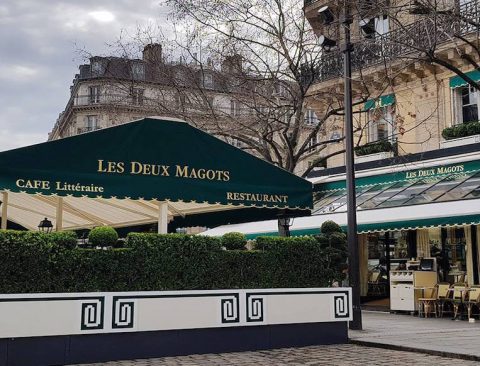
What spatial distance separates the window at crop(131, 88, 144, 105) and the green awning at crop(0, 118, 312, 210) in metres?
8.69

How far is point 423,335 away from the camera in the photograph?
11578 millimetres

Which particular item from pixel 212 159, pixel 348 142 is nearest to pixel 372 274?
pixel 348 142

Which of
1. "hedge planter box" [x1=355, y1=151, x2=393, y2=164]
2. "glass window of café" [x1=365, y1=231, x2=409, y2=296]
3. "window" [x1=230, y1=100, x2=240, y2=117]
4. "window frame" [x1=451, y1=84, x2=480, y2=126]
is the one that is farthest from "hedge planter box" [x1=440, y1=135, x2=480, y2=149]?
"window" [x1=230, y1=100, x2=240, y2=117]

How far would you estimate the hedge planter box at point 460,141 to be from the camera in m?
16.9

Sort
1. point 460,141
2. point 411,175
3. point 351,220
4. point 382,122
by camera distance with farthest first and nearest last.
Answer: point 382,122 < point 411,175 < point 460,141 < point 351,220

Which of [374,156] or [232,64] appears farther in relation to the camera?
[374,156]

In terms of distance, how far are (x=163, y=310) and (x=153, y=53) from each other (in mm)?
11108

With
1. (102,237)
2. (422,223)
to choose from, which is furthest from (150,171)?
(422,223)

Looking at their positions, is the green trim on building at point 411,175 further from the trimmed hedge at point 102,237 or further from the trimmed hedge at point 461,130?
the trimmed hedge at point 102,237

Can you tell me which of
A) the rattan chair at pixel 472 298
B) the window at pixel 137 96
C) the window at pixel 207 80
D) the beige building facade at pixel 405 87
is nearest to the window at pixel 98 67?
the window at pixel 137 96

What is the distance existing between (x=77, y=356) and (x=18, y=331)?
0.90 meters

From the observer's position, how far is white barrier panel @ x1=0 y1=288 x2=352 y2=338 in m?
8.20

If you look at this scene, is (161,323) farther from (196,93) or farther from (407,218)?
(196,93)

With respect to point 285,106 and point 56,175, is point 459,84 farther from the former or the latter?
point 56,175
